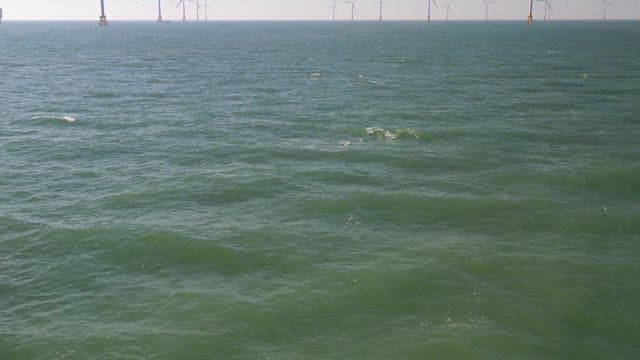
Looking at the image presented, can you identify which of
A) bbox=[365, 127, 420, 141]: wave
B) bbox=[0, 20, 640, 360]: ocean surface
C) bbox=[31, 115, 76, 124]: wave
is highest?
bbox=[31, 115, 76, 124]: wave

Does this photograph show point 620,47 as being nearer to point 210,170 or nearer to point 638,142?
point 638,142

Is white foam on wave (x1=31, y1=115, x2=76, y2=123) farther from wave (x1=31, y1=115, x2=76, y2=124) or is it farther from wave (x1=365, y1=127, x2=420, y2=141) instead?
wave (x1=365, y1=127, x2=420, y2=141)

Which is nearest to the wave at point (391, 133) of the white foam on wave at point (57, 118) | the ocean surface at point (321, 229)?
the ocean surface at point (321, 229)

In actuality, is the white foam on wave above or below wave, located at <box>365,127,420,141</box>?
above

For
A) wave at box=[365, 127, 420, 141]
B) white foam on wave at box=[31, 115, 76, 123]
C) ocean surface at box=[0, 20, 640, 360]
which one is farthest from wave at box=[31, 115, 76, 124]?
wave at box=[365, 127, 420, 141]

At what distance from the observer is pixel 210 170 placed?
173 ft

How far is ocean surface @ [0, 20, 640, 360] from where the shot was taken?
2819cm

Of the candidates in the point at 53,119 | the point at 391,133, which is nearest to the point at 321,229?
the point at 391,133

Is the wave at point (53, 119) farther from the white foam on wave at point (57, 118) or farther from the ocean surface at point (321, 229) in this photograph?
the ocean surface at point (321, 229)

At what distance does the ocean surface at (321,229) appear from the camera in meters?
28.2

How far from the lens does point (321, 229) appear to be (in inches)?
1582

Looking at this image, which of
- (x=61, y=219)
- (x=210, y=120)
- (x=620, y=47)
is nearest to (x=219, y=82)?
(x=210, y=120)

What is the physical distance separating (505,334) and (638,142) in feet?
139

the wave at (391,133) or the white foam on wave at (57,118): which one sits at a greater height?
the white foam on wave at (57,118)
